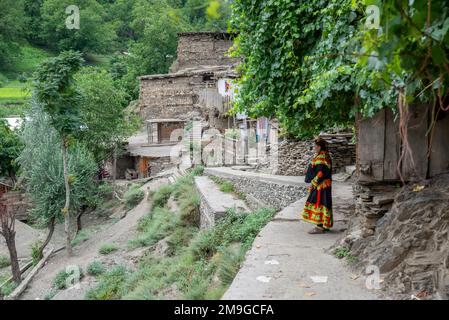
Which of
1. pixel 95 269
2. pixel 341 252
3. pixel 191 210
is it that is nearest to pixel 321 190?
pixel 341 252

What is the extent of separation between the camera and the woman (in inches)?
295

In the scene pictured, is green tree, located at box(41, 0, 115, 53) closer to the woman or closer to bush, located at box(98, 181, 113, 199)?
bush, located at box(98, 181, 113, 199)

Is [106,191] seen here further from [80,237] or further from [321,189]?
[321,189]

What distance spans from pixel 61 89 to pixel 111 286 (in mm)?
6654

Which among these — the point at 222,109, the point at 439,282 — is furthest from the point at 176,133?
the point at 439,282

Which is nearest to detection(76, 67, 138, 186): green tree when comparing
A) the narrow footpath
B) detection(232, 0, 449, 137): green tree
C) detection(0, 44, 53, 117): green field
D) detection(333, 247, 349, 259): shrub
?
detection(0, 44, 53, 117): green field

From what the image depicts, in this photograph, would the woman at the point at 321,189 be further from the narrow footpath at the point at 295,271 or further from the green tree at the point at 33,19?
the green tree at the point at 33,19

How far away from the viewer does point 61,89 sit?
1413 centimetres

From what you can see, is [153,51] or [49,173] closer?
[49,173]

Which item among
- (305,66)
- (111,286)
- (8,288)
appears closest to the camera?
(305,66)

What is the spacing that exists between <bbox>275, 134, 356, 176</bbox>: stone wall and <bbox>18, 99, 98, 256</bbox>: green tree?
8.36 meters

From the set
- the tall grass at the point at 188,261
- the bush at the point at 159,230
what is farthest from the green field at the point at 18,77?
the tall grass at the point at 188,261

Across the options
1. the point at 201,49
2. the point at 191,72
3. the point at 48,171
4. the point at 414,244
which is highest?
the point at 201,49

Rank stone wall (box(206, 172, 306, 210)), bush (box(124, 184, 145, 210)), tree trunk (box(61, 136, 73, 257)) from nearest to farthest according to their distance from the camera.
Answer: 1. stone wall (box(206, 172, 306, 210))
2. tree trunk (box(61, 136, 73, 257))
3. bush (box(124, 184, 145, 210))
